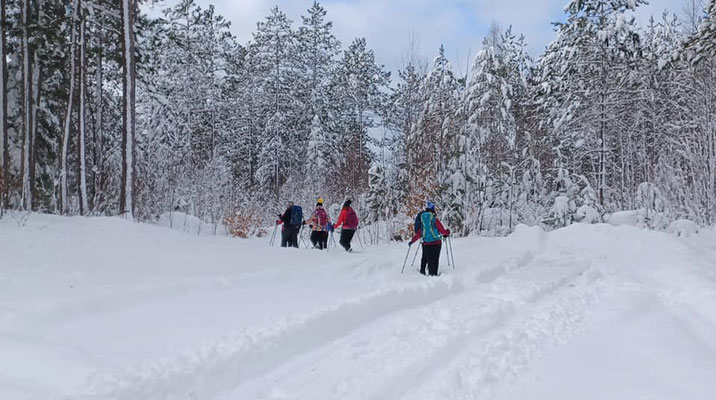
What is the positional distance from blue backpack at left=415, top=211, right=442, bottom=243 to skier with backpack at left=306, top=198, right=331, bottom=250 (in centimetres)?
477

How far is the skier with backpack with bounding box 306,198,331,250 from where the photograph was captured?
14828mm

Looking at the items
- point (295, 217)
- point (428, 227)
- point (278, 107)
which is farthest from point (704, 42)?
point (278, 107)

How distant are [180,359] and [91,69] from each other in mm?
20839

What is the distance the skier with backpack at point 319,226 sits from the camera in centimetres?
1483

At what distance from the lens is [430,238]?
10281mm

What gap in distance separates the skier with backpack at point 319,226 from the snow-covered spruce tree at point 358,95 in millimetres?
21700

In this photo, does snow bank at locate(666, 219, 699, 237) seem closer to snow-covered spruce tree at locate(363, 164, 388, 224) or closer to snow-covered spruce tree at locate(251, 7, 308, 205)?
snow-covered spruce tree at locate(363, 164, 388, 224)

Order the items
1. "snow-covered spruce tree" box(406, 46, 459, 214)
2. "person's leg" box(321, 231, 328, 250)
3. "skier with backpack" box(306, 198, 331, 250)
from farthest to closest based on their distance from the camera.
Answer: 1. "snow-covered spruce tree" box(406, 46, 459, 214)
2. "person's leg" box(321, 231, 328, 250)
3. "skier with backpack" box(306, 198, 331, 250)

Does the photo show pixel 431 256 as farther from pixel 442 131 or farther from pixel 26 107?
pixel 26 107

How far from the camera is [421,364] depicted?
4812 mm

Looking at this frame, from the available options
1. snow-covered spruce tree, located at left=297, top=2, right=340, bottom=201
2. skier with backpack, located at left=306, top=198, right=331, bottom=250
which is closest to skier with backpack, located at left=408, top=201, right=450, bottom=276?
skier with backpack, located at left=306, top=198, right=331, bottom=250

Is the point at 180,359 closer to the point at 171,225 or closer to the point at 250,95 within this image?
the point at 171,225

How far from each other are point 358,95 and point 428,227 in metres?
31.1

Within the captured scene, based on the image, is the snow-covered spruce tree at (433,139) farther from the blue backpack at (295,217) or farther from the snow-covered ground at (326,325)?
the snow-covered ground at (326,325)
